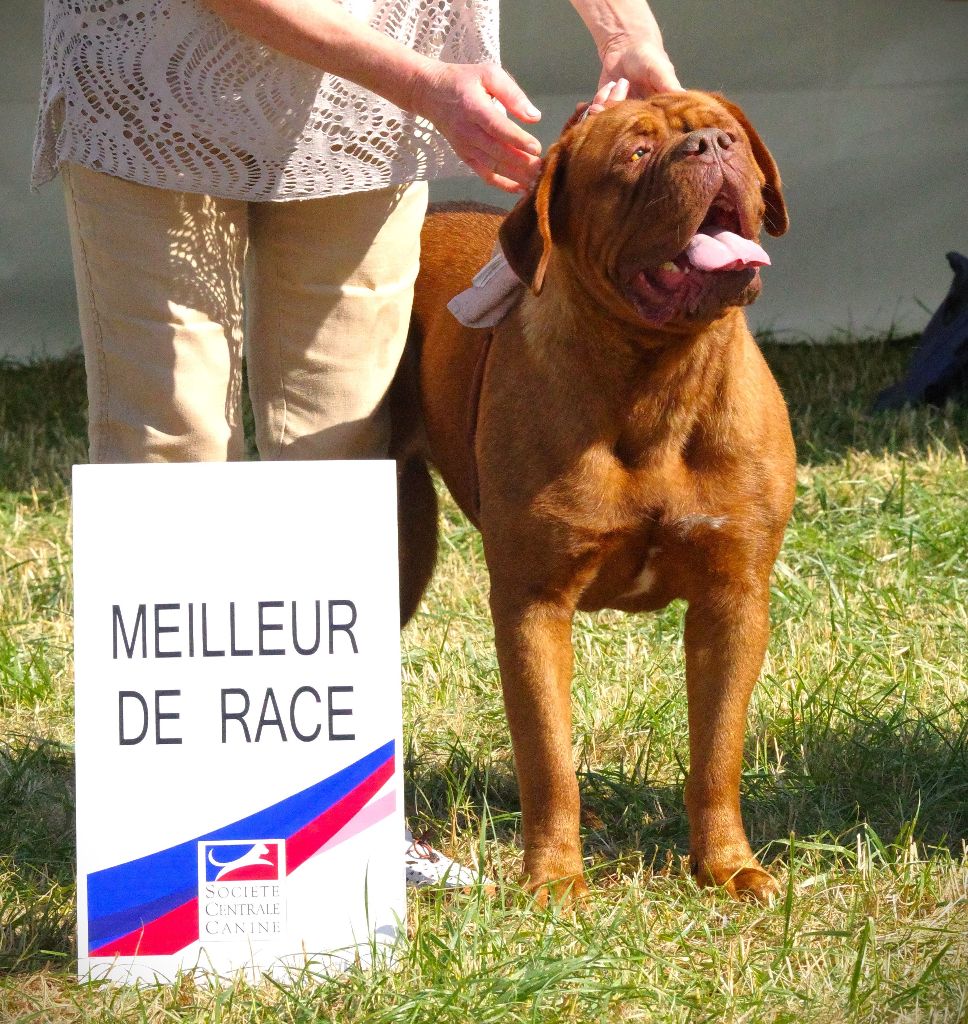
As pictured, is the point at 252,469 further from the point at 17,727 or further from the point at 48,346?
the point at 48,346

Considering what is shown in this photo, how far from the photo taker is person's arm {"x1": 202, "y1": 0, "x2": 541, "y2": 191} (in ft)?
7.52

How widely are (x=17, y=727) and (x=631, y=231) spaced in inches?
75.7

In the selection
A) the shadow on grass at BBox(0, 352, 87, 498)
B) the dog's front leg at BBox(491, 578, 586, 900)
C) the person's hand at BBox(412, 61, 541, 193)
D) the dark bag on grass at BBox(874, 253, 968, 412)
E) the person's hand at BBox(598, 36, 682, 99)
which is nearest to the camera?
the person's hand at BBox(412, 61, 541, 193)

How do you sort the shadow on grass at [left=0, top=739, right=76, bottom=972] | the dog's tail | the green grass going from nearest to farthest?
the green grass
the shadow on grass at [left=0, top=739, right=76, bottom=972]
the dog's tail

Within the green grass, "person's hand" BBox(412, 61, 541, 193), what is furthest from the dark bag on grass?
"person's hand" BBox(412, 61, 541, 193)

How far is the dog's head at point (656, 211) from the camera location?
2367 millimetres

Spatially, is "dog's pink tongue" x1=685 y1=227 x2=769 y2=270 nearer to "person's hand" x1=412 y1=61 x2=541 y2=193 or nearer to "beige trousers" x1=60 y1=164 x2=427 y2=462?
"person's hand" x1=412 y1=61 x2=541 y2=193

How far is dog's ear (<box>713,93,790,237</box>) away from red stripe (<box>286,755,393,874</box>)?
126 centimetres

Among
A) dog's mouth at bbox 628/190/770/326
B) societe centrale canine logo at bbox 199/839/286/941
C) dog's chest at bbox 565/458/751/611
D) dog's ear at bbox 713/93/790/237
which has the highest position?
dog's ear at bbox 713/93/790/237

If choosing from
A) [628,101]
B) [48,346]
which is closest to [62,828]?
[628,101]

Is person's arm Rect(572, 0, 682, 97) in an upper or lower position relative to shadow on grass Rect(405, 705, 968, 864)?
upper

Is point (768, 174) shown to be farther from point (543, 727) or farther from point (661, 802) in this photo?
point (661, 802)

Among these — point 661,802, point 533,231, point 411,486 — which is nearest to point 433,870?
point 661,802

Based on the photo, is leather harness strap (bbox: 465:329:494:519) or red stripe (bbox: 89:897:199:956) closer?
red stripe (bbox: 89:897:199:956)
